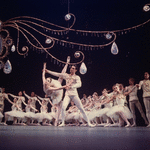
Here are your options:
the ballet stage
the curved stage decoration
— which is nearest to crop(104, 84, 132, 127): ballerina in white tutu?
the curved stage decoration

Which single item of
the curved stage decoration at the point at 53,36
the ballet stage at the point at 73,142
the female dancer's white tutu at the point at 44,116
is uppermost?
the curved stage decoration at the point at 53,36

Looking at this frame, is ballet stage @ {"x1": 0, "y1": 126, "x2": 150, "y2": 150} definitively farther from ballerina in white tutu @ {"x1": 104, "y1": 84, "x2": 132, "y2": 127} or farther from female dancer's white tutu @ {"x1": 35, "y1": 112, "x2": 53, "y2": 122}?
female dancer's white tutu @ {"x1": 35, "y1": 112, "x2": 53, "y2": 122}

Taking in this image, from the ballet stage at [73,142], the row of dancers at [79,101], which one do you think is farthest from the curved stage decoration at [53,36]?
the ballet stage at [73,142]

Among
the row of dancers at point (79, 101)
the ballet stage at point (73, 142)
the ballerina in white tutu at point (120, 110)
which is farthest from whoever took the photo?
the ballerina in white tutu at point (120, 110)

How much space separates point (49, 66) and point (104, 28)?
13.8 ft

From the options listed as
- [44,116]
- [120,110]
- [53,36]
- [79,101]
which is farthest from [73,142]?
[53,36]

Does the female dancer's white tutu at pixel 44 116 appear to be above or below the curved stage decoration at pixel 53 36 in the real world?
below

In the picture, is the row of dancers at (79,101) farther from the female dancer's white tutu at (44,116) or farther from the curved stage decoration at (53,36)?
the curved stage decoration at (53,36)

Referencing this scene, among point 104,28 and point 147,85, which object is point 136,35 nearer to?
point 104,28

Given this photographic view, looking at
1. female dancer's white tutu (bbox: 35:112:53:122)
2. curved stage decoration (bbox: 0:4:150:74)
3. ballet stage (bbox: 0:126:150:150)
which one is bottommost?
ballet stage (bbox: 0:126:150:150)

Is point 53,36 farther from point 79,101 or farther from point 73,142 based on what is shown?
point 73,142

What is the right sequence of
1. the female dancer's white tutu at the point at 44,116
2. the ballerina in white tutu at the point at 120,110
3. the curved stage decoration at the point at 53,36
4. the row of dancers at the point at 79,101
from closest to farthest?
the row of dancers at the point at 79,101
the ballerina in white tutu at the point at 120,110
the curved stage decoration at the point at 53,36
the female dancer's white tutu at the point at 44,116

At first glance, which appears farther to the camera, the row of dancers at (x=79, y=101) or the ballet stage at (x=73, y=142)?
the row of dancers at (x=79, y=101)

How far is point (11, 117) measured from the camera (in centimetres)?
934
